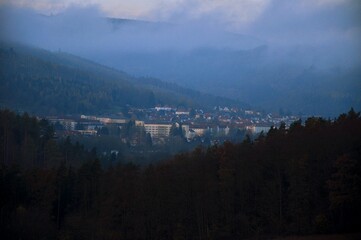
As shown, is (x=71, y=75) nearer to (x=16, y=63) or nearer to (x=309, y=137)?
(x=16, y=63)

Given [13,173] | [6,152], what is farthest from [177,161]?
[6,152]

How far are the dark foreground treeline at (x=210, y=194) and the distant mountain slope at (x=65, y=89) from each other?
14.0 metres

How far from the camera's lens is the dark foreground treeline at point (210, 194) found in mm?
13711

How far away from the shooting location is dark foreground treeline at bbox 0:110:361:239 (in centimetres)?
1371

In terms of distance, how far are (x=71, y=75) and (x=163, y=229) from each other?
3087 centimetres

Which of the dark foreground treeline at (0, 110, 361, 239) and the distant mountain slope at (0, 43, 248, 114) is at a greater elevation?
the distant mountain slope at (0, 43, 248, 114)

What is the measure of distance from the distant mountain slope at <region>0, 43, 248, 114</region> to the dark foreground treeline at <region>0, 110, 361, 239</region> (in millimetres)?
14016

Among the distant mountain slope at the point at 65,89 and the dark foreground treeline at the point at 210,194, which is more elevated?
the distant mountain slope at the point at 65,89

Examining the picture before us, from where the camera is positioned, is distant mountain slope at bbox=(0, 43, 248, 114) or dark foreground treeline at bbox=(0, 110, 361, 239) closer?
dark foreground treeline at bbox=(0, 110, 361, 239)

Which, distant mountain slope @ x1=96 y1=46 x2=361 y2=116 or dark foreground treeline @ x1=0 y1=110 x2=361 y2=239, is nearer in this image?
dark foreground treeline @ x1=0 y1=110 x2=361 y2=239

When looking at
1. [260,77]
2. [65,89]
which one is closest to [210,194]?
[65,89]

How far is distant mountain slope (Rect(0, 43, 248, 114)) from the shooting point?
32.7 metres

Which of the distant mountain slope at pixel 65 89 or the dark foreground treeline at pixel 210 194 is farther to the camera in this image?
the distant mountain slope at pixel 65 89

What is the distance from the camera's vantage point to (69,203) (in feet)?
50.9
